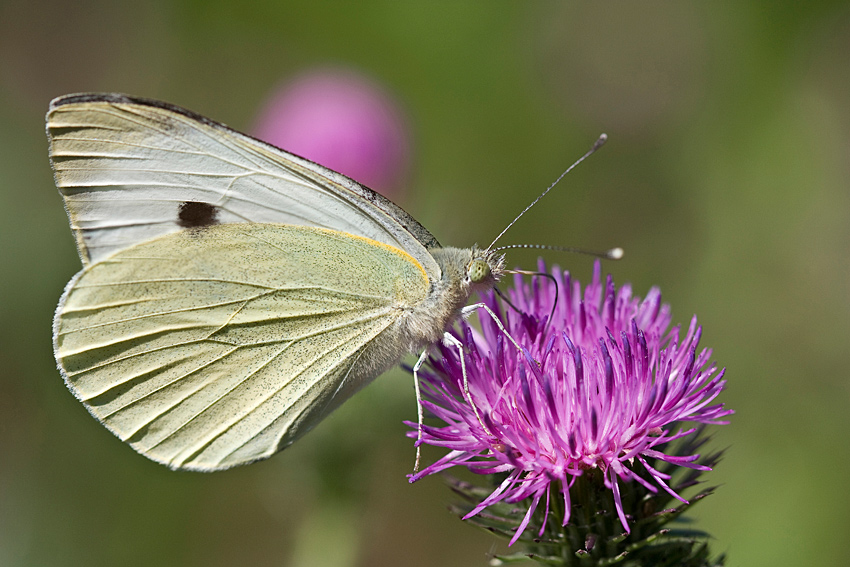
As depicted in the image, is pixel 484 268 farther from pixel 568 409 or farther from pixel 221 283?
pixel 221 283

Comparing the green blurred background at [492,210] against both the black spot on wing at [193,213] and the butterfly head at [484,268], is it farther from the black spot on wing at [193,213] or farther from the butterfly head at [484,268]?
the black spot on wing at [193,213]

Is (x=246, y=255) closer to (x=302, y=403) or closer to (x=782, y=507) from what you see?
(x=302, y=403)

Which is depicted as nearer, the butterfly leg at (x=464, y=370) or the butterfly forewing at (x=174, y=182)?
the butterfly leg at (x=464, y=370)

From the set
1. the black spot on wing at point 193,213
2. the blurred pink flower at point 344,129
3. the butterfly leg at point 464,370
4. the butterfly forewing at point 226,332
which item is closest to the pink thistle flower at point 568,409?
the butterfly leg at point 464,370

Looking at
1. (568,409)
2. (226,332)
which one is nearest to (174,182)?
(226,332)

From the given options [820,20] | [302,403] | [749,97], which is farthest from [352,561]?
[820,20]

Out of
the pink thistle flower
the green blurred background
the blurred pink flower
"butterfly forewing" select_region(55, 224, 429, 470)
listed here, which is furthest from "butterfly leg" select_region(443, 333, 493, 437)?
the blurred pink flower

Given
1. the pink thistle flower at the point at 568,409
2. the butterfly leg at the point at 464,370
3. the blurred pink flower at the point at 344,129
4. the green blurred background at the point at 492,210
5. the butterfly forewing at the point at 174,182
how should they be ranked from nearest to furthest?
the pink thistle flower at the point at 568,409
the butterfly leg at the point at 464,370
the butterfly forewing at the point at 174,182
the green blurred background at the point at 492,210
the blurred pink flower at the point at 344,129

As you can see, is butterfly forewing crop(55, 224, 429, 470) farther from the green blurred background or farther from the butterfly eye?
the green blurred background
